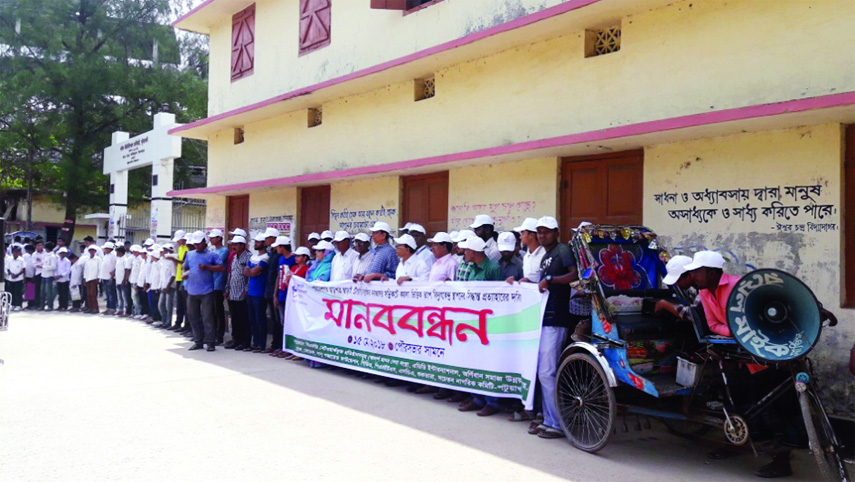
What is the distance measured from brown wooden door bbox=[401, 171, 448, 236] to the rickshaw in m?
4.92

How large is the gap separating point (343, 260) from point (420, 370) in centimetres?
251

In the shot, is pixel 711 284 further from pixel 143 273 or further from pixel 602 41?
pixel 143 273

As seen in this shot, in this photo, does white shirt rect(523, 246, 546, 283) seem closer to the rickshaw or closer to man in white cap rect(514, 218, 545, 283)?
man in white cap rect(514, 218, 545, 283)

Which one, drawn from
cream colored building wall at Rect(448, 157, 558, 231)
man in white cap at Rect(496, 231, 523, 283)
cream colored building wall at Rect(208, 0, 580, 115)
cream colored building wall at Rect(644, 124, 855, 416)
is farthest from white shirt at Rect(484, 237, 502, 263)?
cream colored building wall at Rect(208, 0, 580, 115)

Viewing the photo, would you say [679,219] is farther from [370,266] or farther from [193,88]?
[193,88]

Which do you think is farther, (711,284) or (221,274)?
(221,274)

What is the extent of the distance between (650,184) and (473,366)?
9.36 feet

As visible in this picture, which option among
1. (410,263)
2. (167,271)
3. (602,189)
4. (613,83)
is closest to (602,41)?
(613,83)

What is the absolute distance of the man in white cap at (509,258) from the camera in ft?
24.0

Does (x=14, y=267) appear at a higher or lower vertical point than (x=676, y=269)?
lower

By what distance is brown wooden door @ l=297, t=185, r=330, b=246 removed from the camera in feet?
46.0

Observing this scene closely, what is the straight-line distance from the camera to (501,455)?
568 centimetres

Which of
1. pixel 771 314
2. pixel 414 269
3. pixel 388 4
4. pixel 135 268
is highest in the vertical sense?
pixel 388 4

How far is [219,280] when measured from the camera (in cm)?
1141
